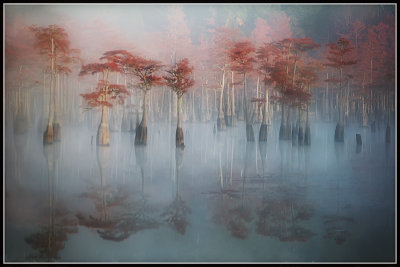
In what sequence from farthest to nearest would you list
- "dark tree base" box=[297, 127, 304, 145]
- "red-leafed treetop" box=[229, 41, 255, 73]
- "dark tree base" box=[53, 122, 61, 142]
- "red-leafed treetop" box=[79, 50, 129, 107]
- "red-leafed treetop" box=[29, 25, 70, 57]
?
"dark tree base" box=[297, 127, 304, 145]
"red-leafed treetop" box=[229, 41, 255, 73]
"red-leafed treetop" box=[79, 50, 129, 107]
"dark tree base" box=[53, 122, 61, 142]
"red-leafed treetop" box=[29, 25, 70, 57]

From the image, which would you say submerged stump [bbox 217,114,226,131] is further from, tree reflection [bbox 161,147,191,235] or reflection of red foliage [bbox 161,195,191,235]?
reflection of red foliage [bbox 161,195,191,235]

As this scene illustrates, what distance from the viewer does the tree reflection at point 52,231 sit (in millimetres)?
4516

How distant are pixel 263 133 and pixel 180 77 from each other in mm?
1867

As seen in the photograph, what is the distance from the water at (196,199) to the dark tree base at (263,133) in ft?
0.39

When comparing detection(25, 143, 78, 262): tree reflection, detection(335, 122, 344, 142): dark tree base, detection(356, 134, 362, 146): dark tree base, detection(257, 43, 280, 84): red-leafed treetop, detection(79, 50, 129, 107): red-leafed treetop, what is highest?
detection(257, 43, 280, 84): red-leafed treetop

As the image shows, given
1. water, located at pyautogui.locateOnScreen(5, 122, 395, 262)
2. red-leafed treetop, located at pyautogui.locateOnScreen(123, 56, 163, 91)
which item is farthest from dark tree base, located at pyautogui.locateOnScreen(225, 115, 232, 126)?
red-leafed treetop, located at pyautogui.locateOnScreen(123, 56, 163, 91)

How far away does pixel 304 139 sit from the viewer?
6621 mm

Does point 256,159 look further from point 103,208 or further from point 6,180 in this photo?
point 6,180

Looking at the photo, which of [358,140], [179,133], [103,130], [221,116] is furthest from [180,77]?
[358,140]

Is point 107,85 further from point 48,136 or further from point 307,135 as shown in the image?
point 307,135

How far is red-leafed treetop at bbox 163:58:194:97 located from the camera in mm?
5641

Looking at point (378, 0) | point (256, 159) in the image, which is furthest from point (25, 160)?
point (378, 0)

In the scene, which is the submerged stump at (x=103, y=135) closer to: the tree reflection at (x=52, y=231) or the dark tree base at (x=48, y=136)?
the dark tree base at (x=48, y=136)

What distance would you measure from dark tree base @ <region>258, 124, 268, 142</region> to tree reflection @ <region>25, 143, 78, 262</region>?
344 cm
